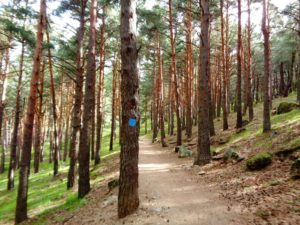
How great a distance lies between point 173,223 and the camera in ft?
18.8

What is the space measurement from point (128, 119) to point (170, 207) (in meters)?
2.42

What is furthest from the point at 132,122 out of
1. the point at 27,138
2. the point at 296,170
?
the point at 27,138

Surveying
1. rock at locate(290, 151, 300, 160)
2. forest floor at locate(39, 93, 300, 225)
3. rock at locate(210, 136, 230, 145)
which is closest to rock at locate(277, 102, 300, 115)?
rock at locate(210, 136, 230, 145)

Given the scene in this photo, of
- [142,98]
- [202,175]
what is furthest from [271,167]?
[142,98]

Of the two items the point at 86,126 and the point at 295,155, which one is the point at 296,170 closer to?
the point at 295,155

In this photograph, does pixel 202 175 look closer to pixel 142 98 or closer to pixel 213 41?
pixel 213 41

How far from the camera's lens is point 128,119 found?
6.12 m

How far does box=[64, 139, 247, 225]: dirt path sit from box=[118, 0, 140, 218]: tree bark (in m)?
0.55

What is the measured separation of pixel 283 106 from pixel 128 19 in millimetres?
13417

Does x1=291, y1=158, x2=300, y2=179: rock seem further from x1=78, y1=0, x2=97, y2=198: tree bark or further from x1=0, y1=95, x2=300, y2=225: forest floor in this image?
x1=78, y1=0, x2=97, y2=198: tree bark

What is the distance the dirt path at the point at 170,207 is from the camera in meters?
5.84

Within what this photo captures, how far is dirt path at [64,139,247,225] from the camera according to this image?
5.84 m

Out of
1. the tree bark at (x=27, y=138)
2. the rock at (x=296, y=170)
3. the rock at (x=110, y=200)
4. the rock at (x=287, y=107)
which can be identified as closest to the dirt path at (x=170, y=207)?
the rock at (x=110, y=200)

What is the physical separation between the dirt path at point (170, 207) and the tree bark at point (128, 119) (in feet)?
1.81
